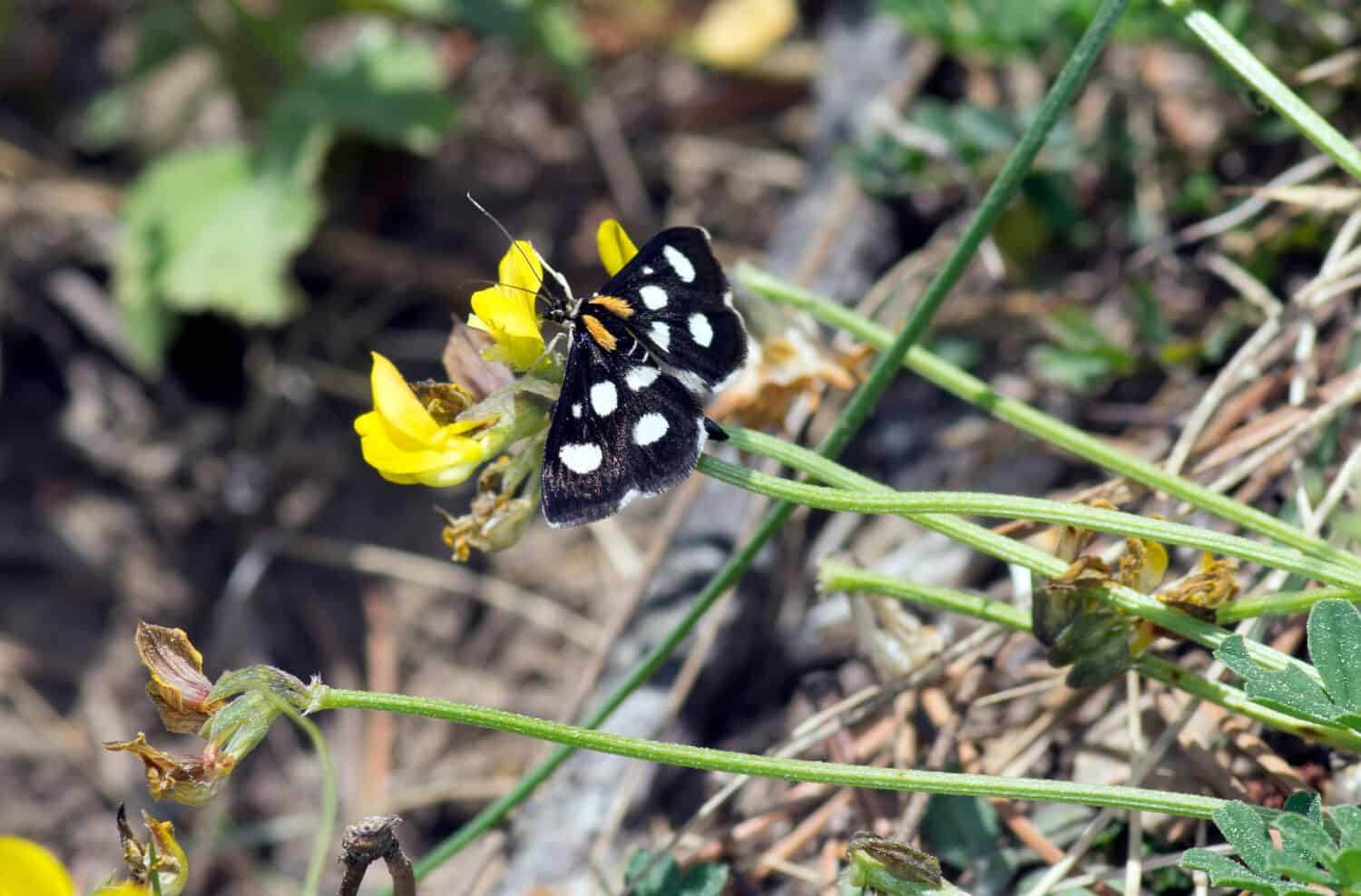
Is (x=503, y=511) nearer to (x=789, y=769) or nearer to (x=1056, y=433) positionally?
(x=789, y=769)

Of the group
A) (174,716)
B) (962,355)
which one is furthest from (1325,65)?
(174,716)

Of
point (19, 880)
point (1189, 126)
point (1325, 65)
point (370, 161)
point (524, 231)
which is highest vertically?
point (370, 161)

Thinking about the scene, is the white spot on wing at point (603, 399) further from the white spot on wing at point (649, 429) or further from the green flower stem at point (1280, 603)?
the green flower stem at point (1280, 603)

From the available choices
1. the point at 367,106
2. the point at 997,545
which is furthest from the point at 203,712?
the point at 367,106

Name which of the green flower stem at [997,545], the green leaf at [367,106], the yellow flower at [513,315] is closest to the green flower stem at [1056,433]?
the green flower stem at [997,545]

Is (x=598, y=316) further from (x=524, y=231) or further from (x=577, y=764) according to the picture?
(x=524, y=231)
